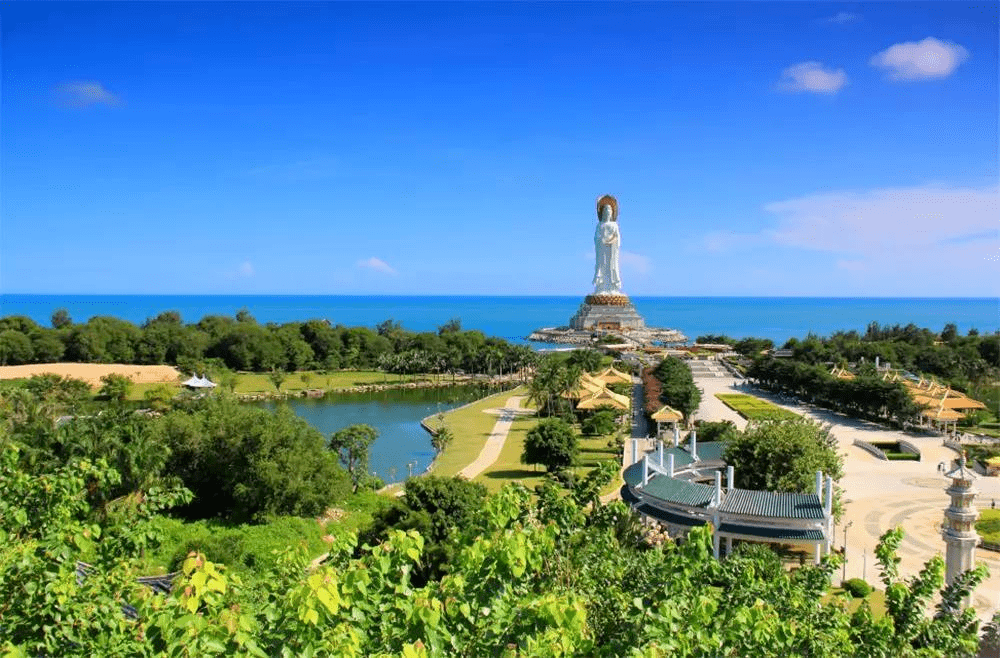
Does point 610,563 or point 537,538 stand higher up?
point 537,538

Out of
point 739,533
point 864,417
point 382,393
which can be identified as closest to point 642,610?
point 739,533

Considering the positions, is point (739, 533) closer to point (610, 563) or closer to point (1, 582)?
point (610, 563)

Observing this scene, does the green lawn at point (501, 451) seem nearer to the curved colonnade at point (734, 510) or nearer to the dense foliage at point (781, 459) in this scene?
the curved colonnade at point (734, 510)

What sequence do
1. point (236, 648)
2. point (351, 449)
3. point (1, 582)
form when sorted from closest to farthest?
point (236, 648) < point (1, 582) < point (351, 449)

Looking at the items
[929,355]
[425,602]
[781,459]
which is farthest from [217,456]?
[929,355]

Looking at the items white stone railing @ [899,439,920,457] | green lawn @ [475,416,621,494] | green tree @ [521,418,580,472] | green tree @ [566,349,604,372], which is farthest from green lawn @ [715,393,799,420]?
green tree @ [521,418,580,472]

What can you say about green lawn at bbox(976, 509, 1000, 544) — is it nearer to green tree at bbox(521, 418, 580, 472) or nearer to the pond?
green tree at bbox(521, 418, 580, 472)

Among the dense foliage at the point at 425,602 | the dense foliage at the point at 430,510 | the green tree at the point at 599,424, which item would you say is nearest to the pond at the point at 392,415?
the green tree at the point at 599,424
